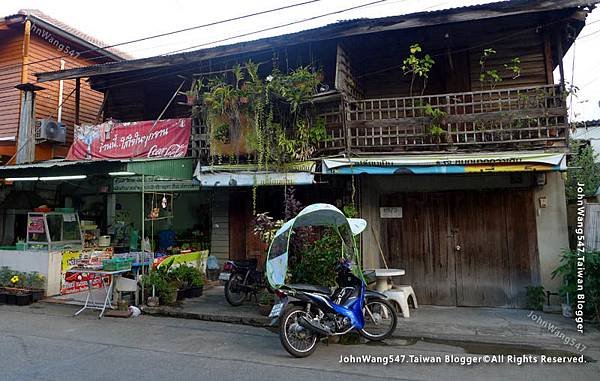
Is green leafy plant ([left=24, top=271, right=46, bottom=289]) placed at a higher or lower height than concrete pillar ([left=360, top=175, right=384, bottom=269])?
lower

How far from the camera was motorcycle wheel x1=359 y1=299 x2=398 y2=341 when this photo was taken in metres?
6.45

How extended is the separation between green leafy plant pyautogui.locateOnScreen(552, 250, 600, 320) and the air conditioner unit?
1394 cm

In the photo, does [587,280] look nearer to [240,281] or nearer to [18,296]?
[240,281]

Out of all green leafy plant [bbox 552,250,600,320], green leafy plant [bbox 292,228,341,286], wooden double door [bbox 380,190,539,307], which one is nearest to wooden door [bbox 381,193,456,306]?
wooden double door [bbox 380,190,539,307]

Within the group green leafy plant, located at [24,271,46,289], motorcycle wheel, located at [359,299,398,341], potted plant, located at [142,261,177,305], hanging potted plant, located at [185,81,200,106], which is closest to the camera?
motorcycle wheel, located at [359,299,398,341]

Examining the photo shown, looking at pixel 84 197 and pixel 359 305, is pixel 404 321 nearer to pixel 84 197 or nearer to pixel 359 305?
pixel 359 305

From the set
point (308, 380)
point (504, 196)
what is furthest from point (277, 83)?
point (308, 380)

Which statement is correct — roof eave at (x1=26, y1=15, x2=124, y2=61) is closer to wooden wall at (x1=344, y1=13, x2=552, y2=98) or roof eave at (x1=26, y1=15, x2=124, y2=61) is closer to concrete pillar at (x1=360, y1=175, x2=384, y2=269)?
wooden wall at (x1=344, y1=13, x2=552, y2=98)

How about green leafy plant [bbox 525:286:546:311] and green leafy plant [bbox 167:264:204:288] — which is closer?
green leafy plant [bbox 525:286:546:311]

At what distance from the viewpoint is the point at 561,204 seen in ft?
27.6

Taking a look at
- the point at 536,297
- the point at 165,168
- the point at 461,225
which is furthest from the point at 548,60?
the point at 165,168

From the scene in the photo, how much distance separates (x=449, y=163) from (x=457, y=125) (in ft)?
3.81

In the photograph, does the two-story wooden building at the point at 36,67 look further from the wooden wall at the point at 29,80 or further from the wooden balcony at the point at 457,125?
the wooden balcony at the point at 457,125

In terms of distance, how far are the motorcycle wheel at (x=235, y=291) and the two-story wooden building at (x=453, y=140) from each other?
2.00 metres
